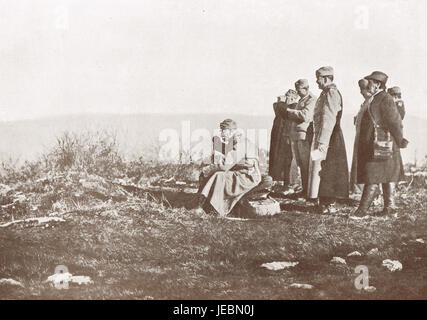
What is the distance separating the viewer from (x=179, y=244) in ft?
19.8

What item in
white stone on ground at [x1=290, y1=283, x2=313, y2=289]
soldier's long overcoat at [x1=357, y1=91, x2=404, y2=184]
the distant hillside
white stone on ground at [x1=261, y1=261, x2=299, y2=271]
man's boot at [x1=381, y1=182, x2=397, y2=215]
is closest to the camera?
white stone on ground at [x1=290, y1=283, x2=313, y2=289]

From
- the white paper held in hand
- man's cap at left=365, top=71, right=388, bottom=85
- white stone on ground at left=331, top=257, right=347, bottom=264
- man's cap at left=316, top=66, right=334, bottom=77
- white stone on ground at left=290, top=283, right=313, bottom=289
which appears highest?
man's cap at left=316, top=66, right=334, bottom=77

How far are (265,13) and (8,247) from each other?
3.55 metres

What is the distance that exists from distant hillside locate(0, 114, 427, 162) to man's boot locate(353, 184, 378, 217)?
1.72 feet

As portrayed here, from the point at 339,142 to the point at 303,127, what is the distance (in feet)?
1.30

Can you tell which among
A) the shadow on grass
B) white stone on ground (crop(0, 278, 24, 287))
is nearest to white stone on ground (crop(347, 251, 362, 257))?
the shadow on grass

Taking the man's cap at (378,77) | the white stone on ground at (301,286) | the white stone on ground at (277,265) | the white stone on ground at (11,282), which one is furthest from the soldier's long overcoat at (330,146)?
the white stone on ground at (11,282)

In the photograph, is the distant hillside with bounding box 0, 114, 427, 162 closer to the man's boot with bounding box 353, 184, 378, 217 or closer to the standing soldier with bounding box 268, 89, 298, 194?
the standing soldier with bounding box 268, 89, 298, 194

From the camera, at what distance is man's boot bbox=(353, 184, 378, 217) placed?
6121 mm

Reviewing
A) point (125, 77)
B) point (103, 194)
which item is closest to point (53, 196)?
point (103, 194)

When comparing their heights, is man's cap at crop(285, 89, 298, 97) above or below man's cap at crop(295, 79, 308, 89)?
below

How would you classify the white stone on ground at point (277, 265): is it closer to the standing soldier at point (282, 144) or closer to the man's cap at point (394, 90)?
the standing soldier at point (282, 144)

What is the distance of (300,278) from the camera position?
5883 mm
